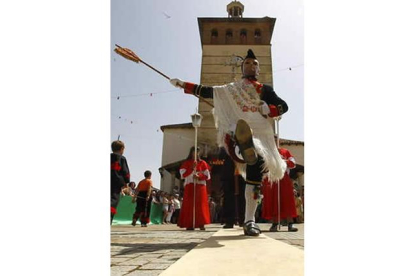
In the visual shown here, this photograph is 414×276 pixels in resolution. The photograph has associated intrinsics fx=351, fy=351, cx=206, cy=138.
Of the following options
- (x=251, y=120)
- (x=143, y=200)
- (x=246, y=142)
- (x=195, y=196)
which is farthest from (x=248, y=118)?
(x=143, y=200)

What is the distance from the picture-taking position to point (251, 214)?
1.60 meters

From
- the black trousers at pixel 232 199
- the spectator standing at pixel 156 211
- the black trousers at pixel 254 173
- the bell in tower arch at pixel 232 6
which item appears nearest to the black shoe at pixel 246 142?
the black trousers at pixel 254 173

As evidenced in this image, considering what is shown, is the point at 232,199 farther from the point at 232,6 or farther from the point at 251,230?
the point at 232,6

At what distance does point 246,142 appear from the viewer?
1449 millimetres

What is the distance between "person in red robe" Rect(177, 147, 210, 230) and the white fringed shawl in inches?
50.6

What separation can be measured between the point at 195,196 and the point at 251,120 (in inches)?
61.1

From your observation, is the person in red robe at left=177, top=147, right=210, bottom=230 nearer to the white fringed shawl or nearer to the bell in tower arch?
the white fringed shawl

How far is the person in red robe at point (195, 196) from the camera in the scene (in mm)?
2916

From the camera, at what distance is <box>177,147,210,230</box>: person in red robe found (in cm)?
292

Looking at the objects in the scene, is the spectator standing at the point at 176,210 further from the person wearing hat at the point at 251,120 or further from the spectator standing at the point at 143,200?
the person wearing hat at the point at 251,120

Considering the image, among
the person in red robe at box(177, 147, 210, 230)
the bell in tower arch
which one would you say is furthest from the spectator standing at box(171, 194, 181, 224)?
the bell in tower arch
